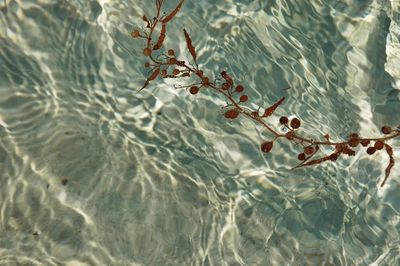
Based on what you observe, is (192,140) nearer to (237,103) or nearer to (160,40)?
A: (237,103)

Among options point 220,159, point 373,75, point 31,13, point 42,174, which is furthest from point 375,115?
point 31,13

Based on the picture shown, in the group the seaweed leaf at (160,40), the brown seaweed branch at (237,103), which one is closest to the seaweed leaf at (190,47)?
the brown seaweed branch at (237,103)

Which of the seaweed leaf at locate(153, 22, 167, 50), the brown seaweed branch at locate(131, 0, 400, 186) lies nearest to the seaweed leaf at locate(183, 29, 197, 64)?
the brown seaweed branch at locate(131, 0, 400, 186)

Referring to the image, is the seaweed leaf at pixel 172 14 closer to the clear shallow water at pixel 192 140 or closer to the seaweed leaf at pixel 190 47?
the clear shallow water at pixel 192 140

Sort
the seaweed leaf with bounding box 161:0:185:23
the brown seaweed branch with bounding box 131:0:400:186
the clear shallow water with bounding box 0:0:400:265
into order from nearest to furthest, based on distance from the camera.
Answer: the clear shallow water with bounding box 0:0:400:265 → the brown seaweed branch with bounding box 131:0:400:186 → the seaweed leaf with bounding box 161:0:185:23

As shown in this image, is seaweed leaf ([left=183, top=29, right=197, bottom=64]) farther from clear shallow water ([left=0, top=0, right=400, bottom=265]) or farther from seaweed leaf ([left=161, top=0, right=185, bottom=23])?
seaweed leaf ([left=161, top=0, right=185, bottom=23])

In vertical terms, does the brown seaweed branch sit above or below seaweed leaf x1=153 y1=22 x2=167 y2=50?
below

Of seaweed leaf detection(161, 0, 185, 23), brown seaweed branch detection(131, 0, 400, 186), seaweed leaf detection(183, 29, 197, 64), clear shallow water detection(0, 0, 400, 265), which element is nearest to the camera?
clear shallow water detection(0, 0, 400, 265)
